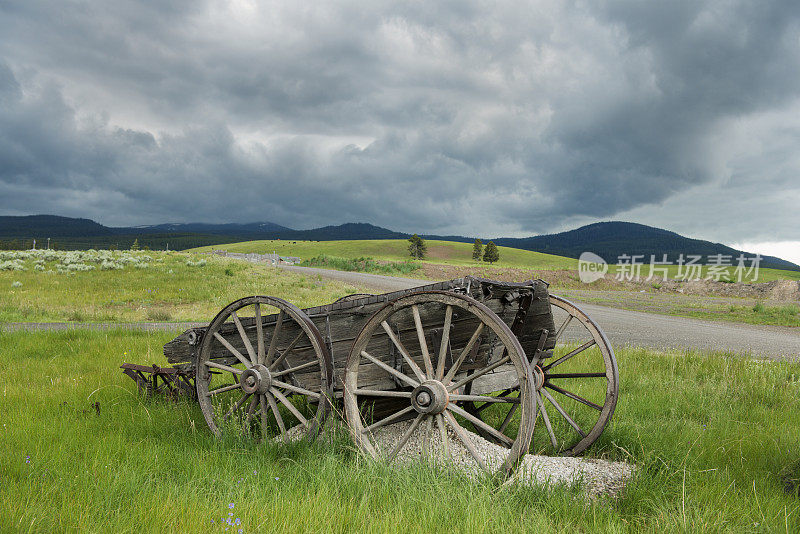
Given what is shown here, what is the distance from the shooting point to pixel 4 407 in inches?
202

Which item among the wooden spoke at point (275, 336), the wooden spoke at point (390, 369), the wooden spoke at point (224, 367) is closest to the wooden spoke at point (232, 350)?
the wooden spoke at point (224, 367)

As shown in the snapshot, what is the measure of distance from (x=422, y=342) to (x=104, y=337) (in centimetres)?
891

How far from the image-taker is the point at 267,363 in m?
4.41

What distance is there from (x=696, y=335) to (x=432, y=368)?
40.1ft

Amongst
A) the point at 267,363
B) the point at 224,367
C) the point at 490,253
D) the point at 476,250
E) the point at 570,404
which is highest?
the point at 476,250

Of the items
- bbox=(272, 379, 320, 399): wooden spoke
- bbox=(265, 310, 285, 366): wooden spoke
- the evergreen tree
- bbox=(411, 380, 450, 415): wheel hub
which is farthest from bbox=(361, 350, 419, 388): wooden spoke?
the evergreen tree

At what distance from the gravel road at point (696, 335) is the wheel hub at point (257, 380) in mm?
8647

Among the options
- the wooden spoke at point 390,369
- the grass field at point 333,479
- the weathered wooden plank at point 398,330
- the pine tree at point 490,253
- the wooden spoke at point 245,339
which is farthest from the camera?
the pine tree at point 490,253

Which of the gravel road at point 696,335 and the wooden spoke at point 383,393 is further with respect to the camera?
the gravel road at point 696,335

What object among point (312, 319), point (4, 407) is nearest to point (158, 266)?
point (4, 407)

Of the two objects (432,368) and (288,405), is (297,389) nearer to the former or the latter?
(288,405)

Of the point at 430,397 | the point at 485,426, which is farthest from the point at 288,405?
the point at 485,426

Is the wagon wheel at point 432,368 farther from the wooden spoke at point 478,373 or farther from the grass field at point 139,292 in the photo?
the grass field at point 139,292

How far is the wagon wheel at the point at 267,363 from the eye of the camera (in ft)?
13.3
